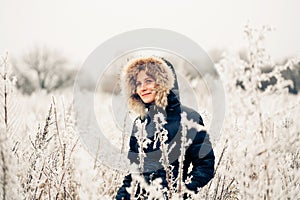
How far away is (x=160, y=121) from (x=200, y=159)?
39 centimetres

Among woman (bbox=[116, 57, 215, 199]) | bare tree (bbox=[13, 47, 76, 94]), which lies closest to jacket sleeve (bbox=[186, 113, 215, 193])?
woman (bbox=[116, 57, 215, 199])

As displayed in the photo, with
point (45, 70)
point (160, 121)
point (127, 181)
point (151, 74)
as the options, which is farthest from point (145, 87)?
point (45, 70)

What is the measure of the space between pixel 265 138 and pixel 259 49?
32cm

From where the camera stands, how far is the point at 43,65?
692 inches

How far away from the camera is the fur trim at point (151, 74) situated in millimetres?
2406

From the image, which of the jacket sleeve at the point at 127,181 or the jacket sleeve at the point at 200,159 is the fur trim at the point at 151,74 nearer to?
the jacket sleeve at the point at 127,181

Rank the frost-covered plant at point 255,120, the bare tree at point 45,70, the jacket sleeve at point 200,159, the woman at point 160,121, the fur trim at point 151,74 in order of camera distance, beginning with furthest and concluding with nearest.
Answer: the bare tree at point 45,70, the fur trim at point 151,74, the woman at point 160,121, the jacket sleeve at point 200,159, the frost-covered plant at point 255,120

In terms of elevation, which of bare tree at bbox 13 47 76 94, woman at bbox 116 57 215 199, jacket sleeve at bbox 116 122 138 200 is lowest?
jacket sleeve at bbox 116 122 138 200

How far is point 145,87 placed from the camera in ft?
8.18

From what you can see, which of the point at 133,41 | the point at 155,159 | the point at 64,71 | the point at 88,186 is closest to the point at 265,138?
the point at 88,186

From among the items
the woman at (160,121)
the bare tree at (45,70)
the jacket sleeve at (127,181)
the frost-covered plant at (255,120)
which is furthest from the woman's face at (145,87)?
the bare tree at (45,70)

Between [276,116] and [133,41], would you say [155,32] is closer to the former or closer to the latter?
[133,41]

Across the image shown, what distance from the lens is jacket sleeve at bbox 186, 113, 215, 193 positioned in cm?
205

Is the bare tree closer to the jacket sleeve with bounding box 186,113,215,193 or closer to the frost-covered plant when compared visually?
the jacket sleeve with bounding box 186,113,215,193
